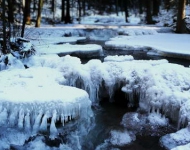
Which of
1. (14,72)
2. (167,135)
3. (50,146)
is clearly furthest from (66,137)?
(14,72)

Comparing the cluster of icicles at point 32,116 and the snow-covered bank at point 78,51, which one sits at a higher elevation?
the snow-covered bank at point 78,51

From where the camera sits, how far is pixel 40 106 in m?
4.89

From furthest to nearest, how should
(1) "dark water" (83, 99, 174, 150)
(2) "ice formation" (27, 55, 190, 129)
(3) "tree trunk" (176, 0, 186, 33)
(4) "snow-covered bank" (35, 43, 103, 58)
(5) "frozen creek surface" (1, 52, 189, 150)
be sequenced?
(3) "tree trunk" (176, 0, 186, 33) < (4) "snow-covered bank" (35, 43, 103, 58) < (2) "ice formation" (27, 55, 190, 129) < (1) "dark water" (83, 99, 174, 150) < (5) "frozen creek surface" (1, 52, 189, 150)

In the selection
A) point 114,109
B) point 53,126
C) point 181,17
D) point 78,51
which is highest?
point 181,17

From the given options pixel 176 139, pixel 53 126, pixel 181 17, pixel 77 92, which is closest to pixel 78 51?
pixel 77 92

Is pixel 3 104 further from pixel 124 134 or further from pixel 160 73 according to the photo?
pixel 160 73

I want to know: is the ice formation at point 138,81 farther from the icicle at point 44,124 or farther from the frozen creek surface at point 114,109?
the icicle at point 44,124

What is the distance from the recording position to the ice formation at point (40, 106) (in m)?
4.84

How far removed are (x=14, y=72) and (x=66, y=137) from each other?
2425 mm

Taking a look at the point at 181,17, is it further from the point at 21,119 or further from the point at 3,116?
the point at 3,116

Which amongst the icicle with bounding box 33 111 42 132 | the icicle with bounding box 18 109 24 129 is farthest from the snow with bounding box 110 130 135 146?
the icicle with bounding box 18 109 24 129

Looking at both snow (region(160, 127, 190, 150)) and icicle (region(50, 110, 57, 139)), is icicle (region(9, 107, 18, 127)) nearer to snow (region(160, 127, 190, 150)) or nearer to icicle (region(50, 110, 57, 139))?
icicle (region(50, 110, 57, 139))

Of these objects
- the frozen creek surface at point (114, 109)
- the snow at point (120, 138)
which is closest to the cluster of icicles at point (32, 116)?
the frozen creek surface at point (114, 109)

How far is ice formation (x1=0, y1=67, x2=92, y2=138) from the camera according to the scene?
4844mm
